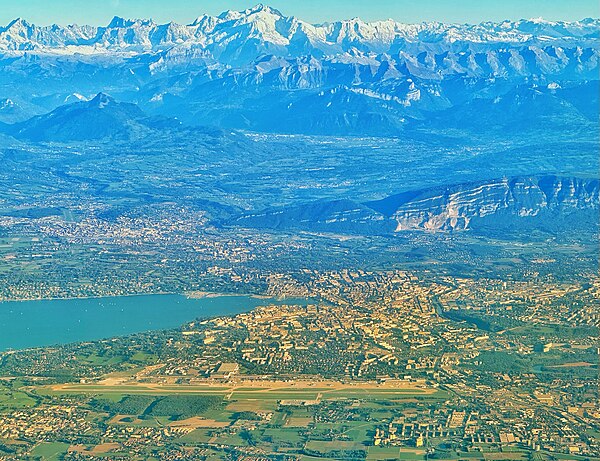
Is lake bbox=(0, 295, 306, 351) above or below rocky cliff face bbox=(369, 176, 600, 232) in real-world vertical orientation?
above

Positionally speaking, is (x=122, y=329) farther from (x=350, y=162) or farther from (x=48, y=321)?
(x=350, y=162)

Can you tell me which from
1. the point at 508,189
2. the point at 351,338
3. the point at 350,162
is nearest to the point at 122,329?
the point at 351,338

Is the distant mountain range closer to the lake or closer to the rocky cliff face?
the rocky cliff face

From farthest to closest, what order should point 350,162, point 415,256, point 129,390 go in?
point 350,162, point 415,256, point 129,390

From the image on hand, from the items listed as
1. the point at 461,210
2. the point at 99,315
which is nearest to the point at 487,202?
the point at 461,210

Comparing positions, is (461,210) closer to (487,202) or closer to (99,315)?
(487,202)

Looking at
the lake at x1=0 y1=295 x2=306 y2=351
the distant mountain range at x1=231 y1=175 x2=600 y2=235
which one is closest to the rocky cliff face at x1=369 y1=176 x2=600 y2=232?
the distant mountain range at x1=231 y1=175 x2=600 y2=235
